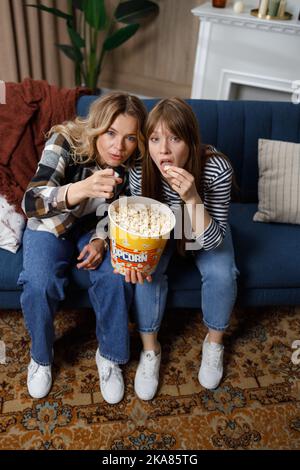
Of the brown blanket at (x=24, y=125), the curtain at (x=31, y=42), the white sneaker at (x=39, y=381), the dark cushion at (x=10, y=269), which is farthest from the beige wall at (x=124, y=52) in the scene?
the white sneaker at (x=39, y=381)

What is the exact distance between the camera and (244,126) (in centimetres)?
180

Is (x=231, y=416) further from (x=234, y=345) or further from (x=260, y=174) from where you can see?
(x=260, y=174)

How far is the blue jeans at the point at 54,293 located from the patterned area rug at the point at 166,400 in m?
0.17

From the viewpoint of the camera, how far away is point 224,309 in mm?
1442

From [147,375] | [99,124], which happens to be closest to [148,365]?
[147,375]

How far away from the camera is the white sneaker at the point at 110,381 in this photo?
1.44 m

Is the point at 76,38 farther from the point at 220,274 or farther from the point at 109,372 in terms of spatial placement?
the point at 109,372

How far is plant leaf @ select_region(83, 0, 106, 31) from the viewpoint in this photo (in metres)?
2.42

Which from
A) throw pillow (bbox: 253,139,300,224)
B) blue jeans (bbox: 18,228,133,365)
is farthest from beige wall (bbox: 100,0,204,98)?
blue jeans (bbox: 18,228,133,365)

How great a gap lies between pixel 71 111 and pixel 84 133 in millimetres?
339

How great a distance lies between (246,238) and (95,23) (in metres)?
1.71

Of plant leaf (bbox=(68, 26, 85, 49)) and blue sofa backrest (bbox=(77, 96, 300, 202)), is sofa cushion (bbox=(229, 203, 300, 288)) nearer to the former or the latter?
blue sofa backrest (bbox=(77, 96, 300, 202))

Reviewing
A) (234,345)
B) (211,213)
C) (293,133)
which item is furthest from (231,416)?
(293,133)

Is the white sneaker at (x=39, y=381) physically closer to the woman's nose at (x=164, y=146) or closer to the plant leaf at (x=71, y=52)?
the woman's nose at (x=164, y=146)
